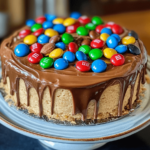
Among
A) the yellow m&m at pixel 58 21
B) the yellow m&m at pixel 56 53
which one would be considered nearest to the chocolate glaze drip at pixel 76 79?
the yellow m&m at pixel 56 53

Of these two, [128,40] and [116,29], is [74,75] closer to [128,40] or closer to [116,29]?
[128,40]

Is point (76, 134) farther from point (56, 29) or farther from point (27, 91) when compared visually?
point (56, 29)

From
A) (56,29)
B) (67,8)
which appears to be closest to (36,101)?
(56,29)

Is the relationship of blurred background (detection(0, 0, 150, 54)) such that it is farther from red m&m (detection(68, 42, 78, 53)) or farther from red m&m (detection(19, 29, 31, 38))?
red m&m (detection(68, 42, 78, 53))

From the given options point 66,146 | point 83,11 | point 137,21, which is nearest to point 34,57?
point 66,146

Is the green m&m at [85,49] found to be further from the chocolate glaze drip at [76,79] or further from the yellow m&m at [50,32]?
the yellow m&m at [50,32]

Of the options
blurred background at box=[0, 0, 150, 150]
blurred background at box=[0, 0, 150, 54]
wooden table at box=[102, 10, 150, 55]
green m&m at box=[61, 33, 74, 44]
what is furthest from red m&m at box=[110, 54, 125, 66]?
blurred background at box=[0, 0, 150, 54]
